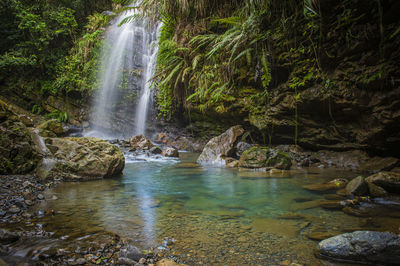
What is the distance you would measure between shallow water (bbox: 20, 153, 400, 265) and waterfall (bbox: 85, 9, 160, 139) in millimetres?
9518

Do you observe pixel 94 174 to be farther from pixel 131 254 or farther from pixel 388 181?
pixel 388 181

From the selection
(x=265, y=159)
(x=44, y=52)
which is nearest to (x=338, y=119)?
(x=265, y=159)

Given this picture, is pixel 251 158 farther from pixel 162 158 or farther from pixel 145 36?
pixel 145 36

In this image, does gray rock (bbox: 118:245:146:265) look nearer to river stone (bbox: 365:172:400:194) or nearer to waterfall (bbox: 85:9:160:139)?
river stone (bbox: 365:172:400:194)

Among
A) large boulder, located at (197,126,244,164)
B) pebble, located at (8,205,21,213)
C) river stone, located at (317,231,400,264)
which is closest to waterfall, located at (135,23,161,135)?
large boulder, located at (197,126,244,164)

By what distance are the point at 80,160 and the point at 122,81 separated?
392 inches

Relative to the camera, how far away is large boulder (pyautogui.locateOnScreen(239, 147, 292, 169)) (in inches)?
221

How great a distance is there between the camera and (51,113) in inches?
522

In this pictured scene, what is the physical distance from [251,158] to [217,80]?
2.86 m

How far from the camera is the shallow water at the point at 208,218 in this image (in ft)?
5.84

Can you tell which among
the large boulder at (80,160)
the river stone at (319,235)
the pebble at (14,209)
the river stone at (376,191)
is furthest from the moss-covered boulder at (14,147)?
the river stone at (376,191)

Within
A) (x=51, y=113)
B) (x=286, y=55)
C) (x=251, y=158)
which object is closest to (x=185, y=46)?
(x=286, y=55)

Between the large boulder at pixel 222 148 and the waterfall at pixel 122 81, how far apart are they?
6.74 meters

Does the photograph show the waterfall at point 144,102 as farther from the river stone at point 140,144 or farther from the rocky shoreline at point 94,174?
the rocky shoreline at point 94,174
